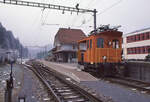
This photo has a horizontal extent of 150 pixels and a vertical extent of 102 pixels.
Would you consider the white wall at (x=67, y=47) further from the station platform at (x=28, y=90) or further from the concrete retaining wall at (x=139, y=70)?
the station platform at (x=28, y=90)

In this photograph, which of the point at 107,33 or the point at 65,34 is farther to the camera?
the point at 65,34

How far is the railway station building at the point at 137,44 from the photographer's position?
93.9 feet

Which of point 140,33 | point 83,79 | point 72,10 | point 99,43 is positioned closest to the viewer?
point 83,79

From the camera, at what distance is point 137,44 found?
3120 centimetres

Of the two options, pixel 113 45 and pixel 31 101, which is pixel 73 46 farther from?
pixel 31 101

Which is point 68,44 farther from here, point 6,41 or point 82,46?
point 82,46

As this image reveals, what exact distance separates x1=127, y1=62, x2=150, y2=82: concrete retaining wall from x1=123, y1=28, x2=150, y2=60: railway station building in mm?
14201

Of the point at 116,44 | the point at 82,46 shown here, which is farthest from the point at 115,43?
the point at 82,46

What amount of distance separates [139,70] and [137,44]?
18.5 meters

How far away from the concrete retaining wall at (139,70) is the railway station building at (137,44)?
14.2 meters

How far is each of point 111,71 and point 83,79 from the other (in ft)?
10.4

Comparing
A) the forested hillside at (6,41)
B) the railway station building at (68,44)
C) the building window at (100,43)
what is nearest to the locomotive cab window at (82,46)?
the building window at (100,43)

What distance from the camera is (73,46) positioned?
48812 mm

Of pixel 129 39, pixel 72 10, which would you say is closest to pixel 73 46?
pixel 129 39
